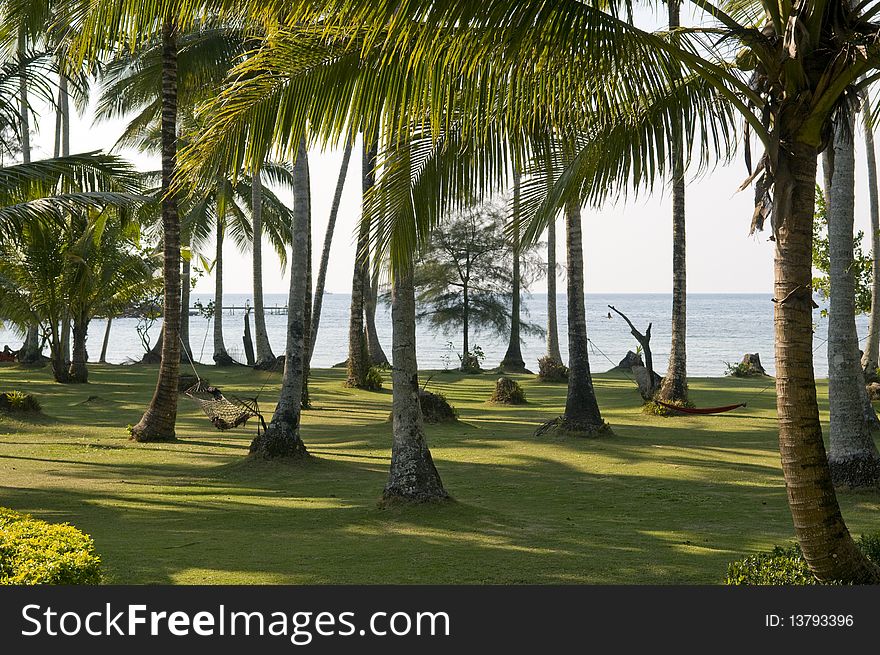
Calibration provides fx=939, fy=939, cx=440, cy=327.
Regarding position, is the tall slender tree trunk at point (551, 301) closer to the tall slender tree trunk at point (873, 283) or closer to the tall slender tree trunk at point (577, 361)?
the tall slender tree trunk at point (873, 283)

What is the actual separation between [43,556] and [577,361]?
12.6 m

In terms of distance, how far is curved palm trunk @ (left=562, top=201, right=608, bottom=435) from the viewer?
54.5 ft

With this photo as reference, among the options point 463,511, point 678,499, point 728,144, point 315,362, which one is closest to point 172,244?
point 463,511

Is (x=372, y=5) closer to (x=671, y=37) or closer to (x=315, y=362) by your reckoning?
(x=671, y=37)

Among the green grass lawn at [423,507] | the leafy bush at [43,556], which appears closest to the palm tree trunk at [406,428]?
the green grass lawn at [423,507]

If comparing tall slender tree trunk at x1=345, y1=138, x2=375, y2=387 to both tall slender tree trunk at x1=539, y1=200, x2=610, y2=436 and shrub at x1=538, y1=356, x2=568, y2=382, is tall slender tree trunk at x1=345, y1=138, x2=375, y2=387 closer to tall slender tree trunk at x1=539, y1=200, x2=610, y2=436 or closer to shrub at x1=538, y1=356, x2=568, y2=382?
shrub at x1=538, y1=356, x2=568, y2=382

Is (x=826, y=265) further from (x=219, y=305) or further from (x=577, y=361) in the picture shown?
(x=219, y=305)

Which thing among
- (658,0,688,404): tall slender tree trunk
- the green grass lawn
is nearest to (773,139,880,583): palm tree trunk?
the green grass lawn

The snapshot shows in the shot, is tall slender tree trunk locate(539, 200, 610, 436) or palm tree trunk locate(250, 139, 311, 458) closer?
palm tree trunk locate(250, 139, 311, 458)

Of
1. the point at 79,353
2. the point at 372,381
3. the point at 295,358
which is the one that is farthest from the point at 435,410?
the point at 79,353

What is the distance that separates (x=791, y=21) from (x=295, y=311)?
10.4 metres

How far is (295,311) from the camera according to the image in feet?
47.9

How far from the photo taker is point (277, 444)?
13719 millimetres

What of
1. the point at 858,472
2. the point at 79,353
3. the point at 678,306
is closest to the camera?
the point at 858,472
